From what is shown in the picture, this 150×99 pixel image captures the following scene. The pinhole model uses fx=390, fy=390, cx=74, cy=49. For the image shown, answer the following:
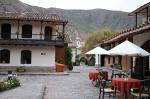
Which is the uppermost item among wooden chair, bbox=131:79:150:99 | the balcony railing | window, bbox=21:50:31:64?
the balcony railing

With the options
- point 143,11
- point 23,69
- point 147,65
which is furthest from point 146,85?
point 23,69

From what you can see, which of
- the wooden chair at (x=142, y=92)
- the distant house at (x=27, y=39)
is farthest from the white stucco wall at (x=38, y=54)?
the wooden chair at (x=142, y=92)

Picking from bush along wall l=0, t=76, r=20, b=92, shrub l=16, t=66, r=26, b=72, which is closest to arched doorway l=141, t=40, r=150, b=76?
bush along wall l=0, t=76, r=20, b=92

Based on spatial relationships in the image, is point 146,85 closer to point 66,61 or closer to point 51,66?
point 51,66

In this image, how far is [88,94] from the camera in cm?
1927

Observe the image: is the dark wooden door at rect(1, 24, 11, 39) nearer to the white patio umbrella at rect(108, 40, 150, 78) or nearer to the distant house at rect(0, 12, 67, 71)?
the distant house at rect(0, 12, 67, 71)

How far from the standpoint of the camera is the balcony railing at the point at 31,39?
130 ft

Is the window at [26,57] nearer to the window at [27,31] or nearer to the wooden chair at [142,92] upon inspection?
the window at [27,31]

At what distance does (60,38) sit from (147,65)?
19789 mm

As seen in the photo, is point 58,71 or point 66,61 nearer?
point 58,71

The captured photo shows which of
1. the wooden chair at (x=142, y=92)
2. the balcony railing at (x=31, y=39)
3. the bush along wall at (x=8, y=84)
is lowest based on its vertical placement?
the bush along wall at (x=8, y=84)

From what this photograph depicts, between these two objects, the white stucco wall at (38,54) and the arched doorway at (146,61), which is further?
the white stucco wall at (38,54)

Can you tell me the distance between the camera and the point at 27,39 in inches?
1587

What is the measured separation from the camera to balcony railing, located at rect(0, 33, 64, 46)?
130ft
